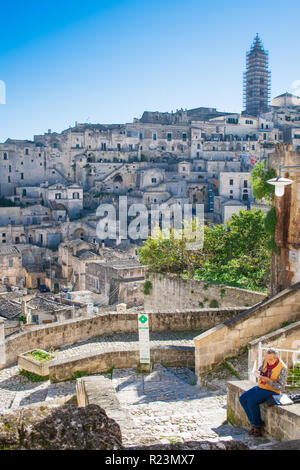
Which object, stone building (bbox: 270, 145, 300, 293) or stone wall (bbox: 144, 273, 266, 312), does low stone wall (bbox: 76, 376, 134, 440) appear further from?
stone building (bbox: 270, 145, 300, 293)

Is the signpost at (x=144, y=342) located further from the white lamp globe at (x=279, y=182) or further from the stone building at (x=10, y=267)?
the stone building at (x=10, y=267)

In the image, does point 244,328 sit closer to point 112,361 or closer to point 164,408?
point 164,408

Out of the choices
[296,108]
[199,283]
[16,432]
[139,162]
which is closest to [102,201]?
[139,162]

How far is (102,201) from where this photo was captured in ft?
215

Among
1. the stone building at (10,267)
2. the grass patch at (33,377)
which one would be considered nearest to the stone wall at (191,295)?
the grass patch at (33,377)

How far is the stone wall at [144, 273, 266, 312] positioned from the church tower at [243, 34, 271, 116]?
86.4 m

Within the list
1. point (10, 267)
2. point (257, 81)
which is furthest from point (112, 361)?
point (257, 81)

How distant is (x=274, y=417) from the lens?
5.80 meters

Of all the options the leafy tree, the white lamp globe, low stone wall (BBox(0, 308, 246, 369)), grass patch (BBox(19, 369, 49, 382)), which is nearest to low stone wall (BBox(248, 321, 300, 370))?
the white lamp globe

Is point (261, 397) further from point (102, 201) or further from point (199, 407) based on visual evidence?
point (102, 201)

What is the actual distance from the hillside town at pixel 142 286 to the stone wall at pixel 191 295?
41 millimetres

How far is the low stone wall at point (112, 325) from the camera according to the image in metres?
11.3

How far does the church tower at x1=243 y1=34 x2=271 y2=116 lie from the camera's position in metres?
96.8

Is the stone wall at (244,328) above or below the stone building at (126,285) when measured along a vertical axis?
above
